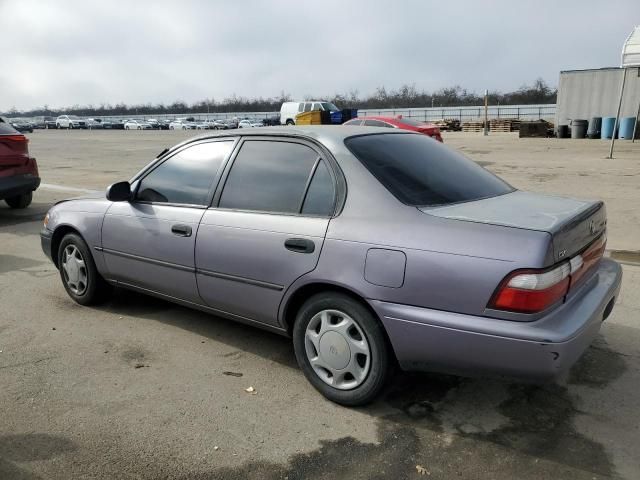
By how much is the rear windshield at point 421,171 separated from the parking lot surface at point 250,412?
119 cm

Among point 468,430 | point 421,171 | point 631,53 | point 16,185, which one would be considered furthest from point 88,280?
point 631,53

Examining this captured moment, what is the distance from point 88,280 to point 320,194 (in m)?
2.48

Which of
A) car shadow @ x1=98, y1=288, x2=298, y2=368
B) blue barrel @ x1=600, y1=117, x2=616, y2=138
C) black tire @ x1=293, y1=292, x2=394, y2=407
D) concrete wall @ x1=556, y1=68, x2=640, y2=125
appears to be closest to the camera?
black tire @ x1=293, y1=292, x2=394, y2=407

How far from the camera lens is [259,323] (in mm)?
3473

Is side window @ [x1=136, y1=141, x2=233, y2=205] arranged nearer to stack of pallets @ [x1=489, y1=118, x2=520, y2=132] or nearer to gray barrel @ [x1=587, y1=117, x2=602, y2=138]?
gray barrel @ [x1=587, y1=117, x2=602, y2=138]

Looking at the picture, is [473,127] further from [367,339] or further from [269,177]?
[367,339]

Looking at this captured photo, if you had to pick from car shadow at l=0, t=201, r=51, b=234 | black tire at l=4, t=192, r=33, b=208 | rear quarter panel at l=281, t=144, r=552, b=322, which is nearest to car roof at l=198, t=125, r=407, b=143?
rear quarter panel at l=281, t=144, r=552, b=322

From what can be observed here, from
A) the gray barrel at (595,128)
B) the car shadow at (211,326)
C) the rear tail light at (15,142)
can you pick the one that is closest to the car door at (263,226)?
the car shadow at (211,326)

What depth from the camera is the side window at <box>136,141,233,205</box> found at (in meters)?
3.77

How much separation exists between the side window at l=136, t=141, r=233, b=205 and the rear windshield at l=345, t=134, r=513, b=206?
1.04 m

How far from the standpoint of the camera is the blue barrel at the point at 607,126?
25533 millimetres

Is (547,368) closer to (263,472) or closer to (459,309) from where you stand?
(459,309)

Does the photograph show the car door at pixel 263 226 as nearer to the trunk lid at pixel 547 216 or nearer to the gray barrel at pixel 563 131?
the trunk lid at pixel 547 216

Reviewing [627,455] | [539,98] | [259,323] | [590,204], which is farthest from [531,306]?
[539,98]
